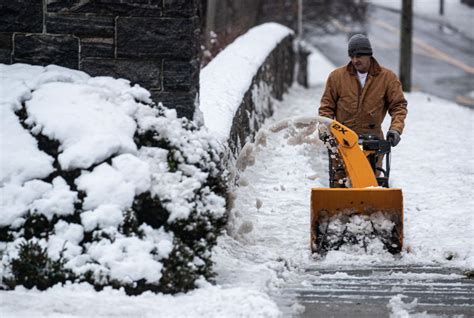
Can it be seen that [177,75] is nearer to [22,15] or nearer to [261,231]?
[22,15]

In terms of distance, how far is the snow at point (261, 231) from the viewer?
545 cm

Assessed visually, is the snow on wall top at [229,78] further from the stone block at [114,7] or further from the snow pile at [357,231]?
the stone block at [114,7]

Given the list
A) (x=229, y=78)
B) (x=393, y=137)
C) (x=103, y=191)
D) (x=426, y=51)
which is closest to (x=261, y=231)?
(x=393, y=137)

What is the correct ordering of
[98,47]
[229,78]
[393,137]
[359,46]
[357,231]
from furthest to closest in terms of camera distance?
[229,78] < [359,46] < [393,137] < [357,231] < [98,47]

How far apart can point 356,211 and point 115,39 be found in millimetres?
2069

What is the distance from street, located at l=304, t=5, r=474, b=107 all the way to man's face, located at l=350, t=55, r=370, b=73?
15.9 meters

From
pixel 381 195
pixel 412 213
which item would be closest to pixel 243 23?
pixel 412 213

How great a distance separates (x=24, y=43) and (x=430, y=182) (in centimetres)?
526

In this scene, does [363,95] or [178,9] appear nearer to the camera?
[178,9]

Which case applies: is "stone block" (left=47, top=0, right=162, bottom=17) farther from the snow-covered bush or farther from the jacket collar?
the jacket collar

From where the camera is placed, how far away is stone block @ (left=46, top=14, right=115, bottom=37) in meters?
6.79

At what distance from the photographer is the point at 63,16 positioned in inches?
269

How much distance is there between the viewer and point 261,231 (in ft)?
26.5

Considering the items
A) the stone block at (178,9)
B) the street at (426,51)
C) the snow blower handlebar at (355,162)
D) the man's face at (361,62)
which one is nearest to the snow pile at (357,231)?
the snow blower handlebar at (355,162)
